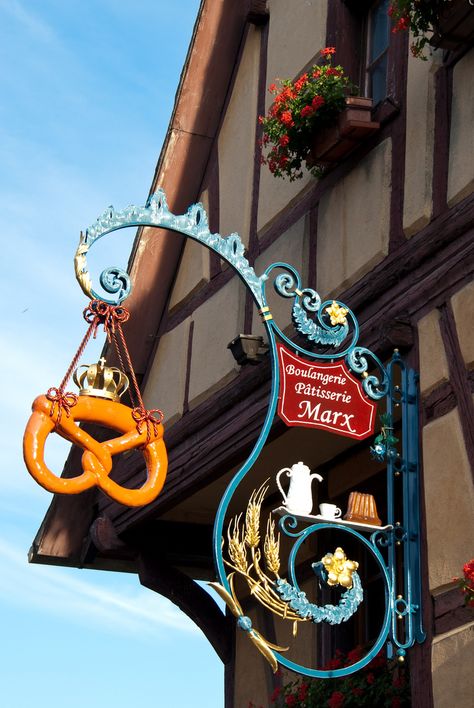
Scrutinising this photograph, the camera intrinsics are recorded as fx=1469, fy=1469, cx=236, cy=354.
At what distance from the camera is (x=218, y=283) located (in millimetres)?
9617

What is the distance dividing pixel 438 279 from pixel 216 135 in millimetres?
3729

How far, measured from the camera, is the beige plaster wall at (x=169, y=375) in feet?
32.0

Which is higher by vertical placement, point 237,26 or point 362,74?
point 237,26

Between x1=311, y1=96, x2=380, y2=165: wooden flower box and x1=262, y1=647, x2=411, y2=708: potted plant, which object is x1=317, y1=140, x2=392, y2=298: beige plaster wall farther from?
x1=262, y1=647, x2=411, y2=708: potted plant

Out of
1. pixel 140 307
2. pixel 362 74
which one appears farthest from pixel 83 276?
pixel 140 307

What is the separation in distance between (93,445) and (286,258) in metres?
2.62

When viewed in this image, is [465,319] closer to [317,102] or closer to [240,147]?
[317,102]

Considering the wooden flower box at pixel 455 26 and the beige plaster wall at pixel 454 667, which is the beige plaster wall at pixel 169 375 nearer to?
the wooden flower box at pixel 455 26

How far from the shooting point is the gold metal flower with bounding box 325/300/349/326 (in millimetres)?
7086

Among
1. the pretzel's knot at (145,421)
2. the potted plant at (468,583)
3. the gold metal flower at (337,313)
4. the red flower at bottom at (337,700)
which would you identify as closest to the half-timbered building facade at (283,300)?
the gold metal flower at (337,313)

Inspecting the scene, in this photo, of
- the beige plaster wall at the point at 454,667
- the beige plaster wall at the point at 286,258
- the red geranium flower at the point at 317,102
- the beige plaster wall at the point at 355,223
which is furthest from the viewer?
the beige plaster wall at the point at 286,258

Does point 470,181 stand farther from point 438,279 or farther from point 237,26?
point 237,26

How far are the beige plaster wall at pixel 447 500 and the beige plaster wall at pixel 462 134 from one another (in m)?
1.13

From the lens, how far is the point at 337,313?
7.10 metres
